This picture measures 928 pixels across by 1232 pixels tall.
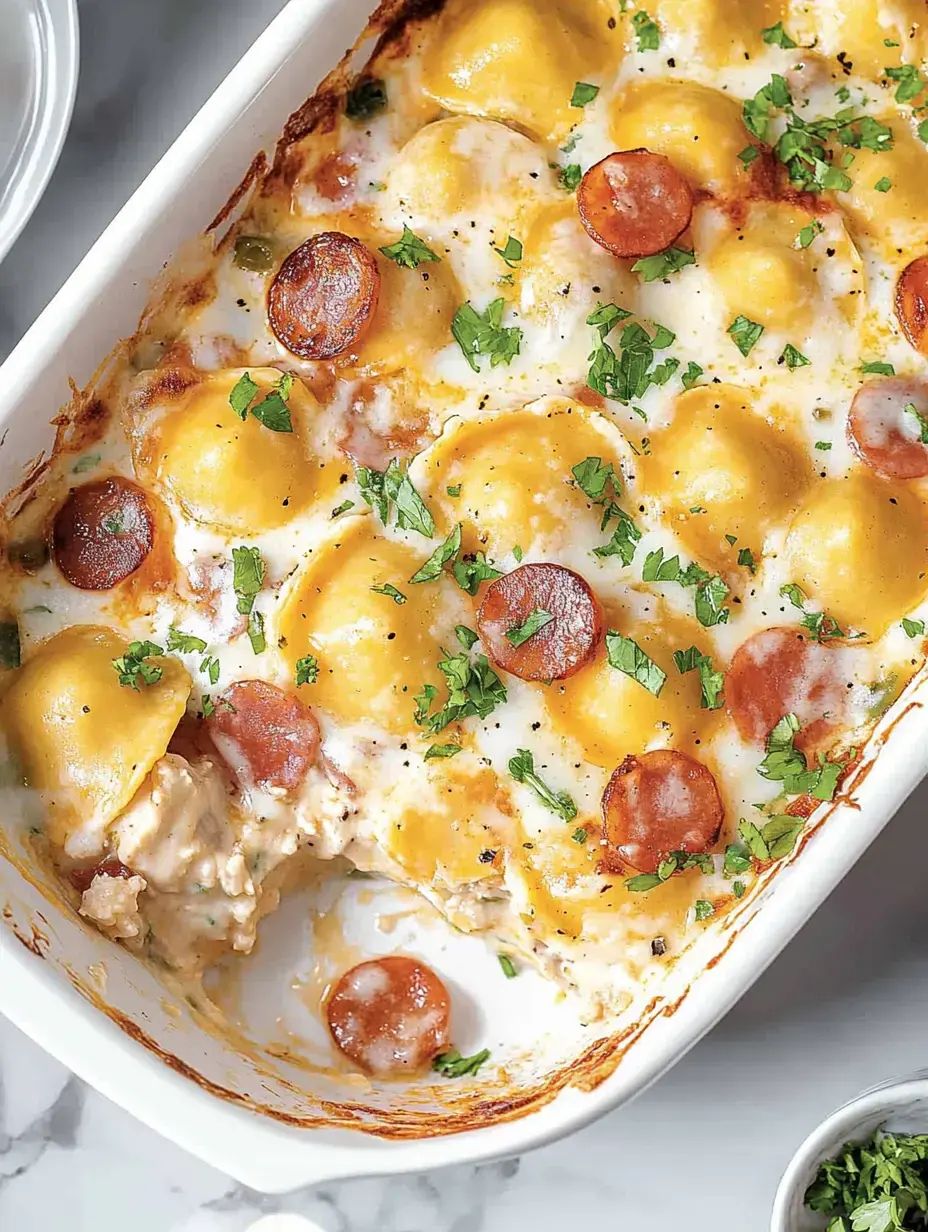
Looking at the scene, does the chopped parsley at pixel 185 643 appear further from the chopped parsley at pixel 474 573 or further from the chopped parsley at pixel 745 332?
the chopped parsley at pixel 745 332

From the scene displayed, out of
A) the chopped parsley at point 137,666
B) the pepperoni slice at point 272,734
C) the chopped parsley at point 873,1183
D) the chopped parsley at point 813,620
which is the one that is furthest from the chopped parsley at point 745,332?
the chopped parsley at point 873,1183

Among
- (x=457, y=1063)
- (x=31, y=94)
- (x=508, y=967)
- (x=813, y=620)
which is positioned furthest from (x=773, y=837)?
(x=31, y=94)

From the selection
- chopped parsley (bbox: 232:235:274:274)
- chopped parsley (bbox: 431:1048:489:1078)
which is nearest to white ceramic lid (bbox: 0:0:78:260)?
chopped parsley (bbox: 232:235:274:274)

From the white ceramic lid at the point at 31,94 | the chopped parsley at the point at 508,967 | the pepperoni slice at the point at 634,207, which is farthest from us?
the white ceramic lid at the point at 31,94

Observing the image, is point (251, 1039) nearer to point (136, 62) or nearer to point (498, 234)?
point (498, 234)

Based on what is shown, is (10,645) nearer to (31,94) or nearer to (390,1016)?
(390,1016)

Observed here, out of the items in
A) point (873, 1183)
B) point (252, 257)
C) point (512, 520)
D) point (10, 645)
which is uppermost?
point (252, 257)
